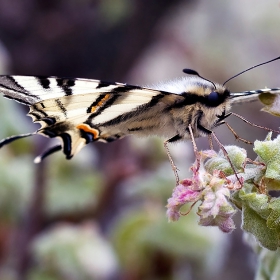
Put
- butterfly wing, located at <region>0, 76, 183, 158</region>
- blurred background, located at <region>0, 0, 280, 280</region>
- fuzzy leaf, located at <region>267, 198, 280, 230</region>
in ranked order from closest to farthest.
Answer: fuzzy leaf, located at <region>267, 198, 280, 230</region>, butterfly wing, located at <region>0, 76, 183, 158</region>, blurred background, located at <region>0, 0, 280, 280</region>

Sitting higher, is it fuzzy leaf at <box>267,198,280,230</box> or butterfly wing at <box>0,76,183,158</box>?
butterfly wing at <box>0,76,183,158</box>

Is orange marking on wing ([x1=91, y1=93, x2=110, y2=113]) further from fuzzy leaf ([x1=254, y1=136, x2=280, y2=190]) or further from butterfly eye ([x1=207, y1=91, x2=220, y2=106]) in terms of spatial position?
fuzzy leaf ([x1=254, y1=136, x2=280, y2=190])

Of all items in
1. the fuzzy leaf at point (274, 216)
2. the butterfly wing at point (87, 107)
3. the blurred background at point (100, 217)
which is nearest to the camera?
the fuzzy leaf at point (274, 216)

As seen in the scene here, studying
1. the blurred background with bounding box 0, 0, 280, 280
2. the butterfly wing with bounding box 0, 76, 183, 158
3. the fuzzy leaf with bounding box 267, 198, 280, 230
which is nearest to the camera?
the fuzzy leaf with bounding box 267, 198, 280, 230

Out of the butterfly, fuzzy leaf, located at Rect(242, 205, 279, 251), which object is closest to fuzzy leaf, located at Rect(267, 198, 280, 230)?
fuzzy leaf, located at Rect(242, 205, 279, 251)

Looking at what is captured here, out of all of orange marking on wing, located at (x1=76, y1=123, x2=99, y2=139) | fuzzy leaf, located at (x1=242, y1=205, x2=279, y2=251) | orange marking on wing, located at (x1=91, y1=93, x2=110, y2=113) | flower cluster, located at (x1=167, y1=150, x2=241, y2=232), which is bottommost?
fuzzy leaf, located at (x1=242, y1=205, x2=279, y2=251)

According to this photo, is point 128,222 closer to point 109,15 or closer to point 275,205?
point 275,205

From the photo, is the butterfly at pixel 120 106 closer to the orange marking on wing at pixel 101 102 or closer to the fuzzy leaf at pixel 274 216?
the orange marking on wing at pixel 101 102

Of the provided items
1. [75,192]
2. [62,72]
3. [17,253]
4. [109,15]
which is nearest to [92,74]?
[62,72]

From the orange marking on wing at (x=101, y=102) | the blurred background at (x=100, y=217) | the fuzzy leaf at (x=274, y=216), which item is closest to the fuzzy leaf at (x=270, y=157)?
the fuzzy leaf at (x=274, y=216)
